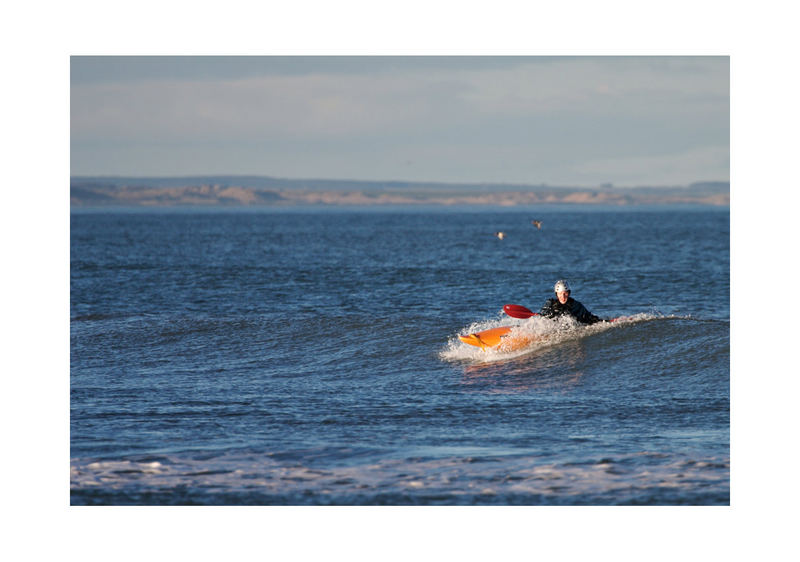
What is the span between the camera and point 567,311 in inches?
719

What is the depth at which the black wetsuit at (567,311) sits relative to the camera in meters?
18.2

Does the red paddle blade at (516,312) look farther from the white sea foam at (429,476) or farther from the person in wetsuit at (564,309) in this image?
the white sea foam at (429,476)

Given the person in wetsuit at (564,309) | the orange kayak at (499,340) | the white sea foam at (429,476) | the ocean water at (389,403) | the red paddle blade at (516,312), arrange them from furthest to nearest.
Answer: the red paddle blade at (516,312) < the person in wetsuit at (564,309) < the orange kayak at (499,340) < the ocean water at (389,403) < the white sea foam at (429,476)

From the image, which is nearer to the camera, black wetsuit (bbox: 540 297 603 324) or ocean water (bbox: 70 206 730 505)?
ocean water (bbox: 70 206 730 505)

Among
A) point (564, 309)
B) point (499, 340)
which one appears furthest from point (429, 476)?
point (564, 309)

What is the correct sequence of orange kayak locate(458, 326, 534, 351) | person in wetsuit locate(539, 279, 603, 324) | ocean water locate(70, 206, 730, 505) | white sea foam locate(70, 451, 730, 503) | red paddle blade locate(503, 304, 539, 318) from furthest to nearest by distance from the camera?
red paddle blade locate(503, 304, 539, 318) → person in wetsuit locate(539, 279, 603, 324) → orange kayak locate(458, 326, 534, 351) → ocean water locate(70, 206, 730, 505) → white sea foam locate(70, 451, 730, 503)

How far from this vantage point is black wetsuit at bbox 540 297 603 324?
18.2 meters

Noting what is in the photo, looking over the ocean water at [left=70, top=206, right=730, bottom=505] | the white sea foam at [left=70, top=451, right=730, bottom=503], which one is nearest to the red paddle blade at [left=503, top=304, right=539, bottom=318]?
the ocean water at [left=70, top=206, right=730, bottom=505]

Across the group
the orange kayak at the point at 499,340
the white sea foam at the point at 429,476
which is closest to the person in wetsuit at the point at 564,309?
the orange kayak at the point at 499,340

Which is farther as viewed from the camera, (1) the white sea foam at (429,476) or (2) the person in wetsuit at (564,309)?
(2) the person in wetsuit at (564,309)

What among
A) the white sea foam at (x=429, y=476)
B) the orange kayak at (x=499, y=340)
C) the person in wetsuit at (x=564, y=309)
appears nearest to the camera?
the white sea foam at (x=429, y=476)

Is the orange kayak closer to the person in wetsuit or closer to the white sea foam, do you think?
the person in wetsuit

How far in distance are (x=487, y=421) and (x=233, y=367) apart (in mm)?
6539

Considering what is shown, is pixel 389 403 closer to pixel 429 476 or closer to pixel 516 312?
pixel 429 476
